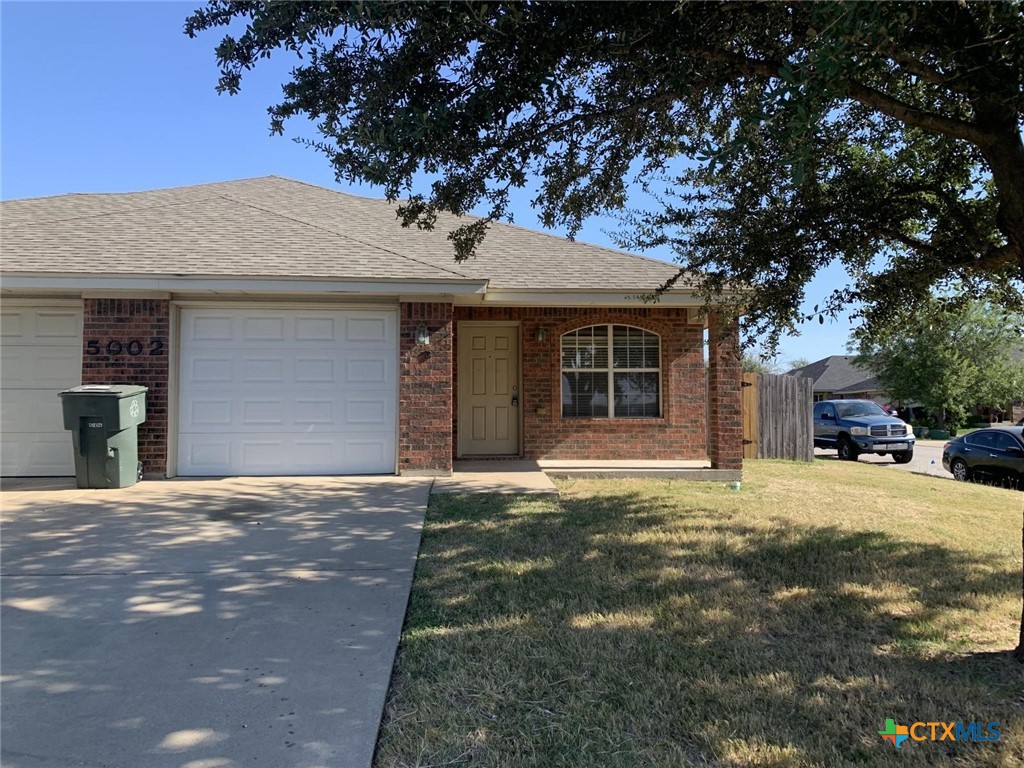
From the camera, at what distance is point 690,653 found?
10.6 ft

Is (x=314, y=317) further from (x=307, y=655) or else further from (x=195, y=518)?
(x=307, y=655)

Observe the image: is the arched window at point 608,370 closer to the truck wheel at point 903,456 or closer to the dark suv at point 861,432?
the dark suv at point 861,432

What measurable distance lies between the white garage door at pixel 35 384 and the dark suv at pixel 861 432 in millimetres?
18131

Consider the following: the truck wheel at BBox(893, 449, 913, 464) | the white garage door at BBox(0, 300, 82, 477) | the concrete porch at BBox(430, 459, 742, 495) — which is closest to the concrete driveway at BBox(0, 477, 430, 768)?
the concrete porch at BBox(430, 459, 742, 495)

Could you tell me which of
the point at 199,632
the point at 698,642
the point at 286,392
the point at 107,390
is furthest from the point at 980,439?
the point at 107,390

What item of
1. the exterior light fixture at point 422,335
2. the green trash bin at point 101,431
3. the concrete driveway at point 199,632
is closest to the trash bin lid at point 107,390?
the green trash bin at point 101,431

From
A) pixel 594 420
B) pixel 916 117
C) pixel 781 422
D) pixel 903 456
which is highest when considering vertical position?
pixel 916 117

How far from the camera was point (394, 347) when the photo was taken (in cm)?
867

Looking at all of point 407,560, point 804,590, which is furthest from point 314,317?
point 804,590

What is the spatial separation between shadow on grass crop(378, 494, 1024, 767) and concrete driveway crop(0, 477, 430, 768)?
29 cm

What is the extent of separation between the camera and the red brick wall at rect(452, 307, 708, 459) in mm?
10641

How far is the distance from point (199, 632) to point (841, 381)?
2276 inches

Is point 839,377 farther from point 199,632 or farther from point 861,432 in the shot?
point 199,632

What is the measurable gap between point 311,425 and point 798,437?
1102cm
